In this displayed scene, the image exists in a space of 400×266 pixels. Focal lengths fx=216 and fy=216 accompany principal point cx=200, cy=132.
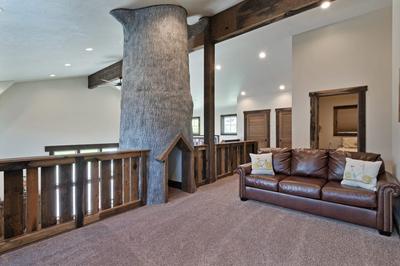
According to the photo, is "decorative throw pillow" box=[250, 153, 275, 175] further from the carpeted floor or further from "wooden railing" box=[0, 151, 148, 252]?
"wooden railing" box=[0, 151, 148, 252]

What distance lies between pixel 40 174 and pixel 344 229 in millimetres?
3622

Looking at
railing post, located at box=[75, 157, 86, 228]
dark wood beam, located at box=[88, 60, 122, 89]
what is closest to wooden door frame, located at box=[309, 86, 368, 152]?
railing post, located at box=[75, 157, 86, 228]

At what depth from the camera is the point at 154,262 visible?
1.97m

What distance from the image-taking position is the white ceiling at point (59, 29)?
2.98 meters

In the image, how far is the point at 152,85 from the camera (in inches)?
140

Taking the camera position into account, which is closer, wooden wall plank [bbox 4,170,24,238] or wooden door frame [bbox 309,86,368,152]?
wooden wall plank [bbox 4,170,24,238]

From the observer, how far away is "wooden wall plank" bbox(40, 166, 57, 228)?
2.48m

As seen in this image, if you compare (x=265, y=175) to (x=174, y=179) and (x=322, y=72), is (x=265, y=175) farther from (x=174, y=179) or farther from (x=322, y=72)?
(x=322, y=72)

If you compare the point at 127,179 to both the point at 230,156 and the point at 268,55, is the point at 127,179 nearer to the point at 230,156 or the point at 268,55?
the point at 230,156

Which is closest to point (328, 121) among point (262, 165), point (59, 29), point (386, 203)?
point (262, 165)

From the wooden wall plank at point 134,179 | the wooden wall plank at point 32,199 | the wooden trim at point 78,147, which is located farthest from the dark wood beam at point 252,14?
the wooden trim at point 78,147

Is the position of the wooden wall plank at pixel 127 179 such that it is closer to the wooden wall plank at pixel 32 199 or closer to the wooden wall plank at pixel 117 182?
the wooden wall plank at pixel 117 182

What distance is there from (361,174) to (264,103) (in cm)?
628

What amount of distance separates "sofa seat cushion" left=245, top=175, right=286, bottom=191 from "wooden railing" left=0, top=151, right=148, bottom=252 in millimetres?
1738
